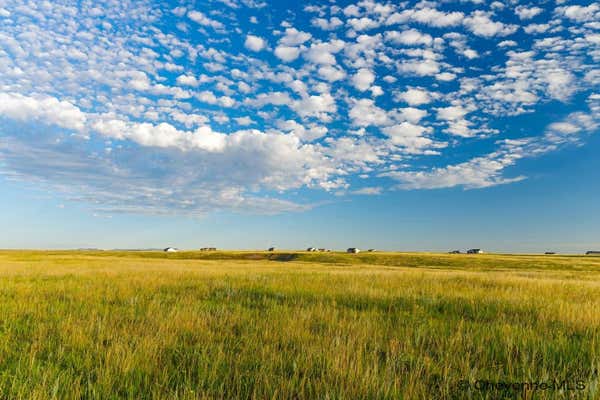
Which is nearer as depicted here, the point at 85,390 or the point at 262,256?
the point at 85,390

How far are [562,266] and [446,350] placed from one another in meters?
71.2

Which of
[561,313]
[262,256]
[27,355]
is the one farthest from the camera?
[262,256]

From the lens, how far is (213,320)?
561 centimetres

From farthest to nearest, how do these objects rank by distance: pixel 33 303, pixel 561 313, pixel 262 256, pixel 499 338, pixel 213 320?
pixel 262 256 → pixel 33 303 → pixel 561 313 → pixel 213 320 → pixel 499 338

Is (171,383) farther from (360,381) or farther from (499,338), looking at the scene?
(499,338)

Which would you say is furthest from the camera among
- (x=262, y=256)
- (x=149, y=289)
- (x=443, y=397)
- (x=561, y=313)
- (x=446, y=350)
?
(x=262, y=256)

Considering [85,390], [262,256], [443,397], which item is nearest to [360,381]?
[443,397]

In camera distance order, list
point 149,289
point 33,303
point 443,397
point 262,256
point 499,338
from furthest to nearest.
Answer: point 262,256 < point 149,289 < point 33,303 < point 499,338 < point 443,397

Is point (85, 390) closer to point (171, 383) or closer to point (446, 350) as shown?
point (171, 383)

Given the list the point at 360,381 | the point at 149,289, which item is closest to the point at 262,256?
the point at 149,289

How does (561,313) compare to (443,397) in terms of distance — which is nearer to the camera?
(443,397)

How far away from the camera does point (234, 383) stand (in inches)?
129

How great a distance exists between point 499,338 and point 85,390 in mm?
5201

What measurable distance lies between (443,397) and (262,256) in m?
110
